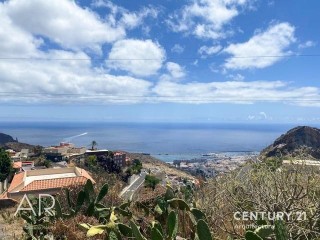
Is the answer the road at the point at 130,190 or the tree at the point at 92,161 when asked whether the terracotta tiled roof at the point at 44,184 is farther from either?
the tree at the point at 92,161

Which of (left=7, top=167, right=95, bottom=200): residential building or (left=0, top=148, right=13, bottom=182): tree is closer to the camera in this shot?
(left=7, top=167, right=95, bottom=200): residential building

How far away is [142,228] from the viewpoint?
4297 mm

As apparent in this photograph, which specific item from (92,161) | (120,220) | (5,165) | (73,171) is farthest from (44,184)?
(92,161)

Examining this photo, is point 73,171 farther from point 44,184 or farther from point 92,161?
point 92,161

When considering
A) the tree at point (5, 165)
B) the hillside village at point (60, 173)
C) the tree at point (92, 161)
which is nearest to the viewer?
the hillside village at point (60, 173)

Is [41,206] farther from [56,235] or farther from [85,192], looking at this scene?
[56,235]

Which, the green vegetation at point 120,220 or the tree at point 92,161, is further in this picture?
the tree at point 92,161

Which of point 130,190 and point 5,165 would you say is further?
point 5,165

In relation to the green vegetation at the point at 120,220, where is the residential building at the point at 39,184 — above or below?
below

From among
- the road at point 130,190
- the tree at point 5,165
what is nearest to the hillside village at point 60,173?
the road at point 130,190

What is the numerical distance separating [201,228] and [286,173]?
150 centimetres

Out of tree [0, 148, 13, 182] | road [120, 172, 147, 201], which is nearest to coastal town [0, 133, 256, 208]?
road [120, 172, 147, 201]

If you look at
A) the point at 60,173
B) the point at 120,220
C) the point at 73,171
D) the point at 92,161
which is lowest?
the point at 92,161

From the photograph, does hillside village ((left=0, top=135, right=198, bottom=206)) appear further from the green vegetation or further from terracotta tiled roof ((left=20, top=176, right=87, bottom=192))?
the green vegetation
